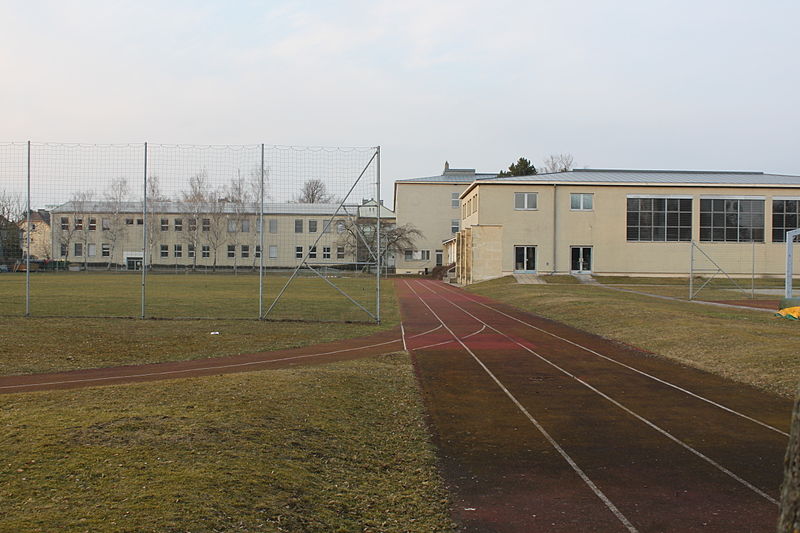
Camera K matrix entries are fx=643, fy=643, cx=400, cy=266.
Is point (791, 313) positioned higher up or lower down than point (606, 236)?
lower down

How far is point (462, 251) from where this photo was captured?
58.2 metres

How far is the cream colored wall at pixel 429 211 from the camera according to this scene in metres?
83.2

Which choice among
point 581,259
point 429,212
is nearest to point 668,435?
point 581,259

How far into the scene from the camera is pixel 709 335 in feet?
56.0

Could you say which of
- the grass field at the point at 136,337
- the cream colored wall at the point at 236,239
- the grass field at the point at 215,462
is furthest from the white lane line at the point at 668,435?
the cream colored wall at the point at 236,239

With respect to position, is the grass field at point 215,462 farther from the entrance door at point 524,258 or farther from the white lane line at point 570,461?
the entrance door at point 524,258

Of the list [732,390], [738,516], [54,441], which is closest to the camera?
[738,516]

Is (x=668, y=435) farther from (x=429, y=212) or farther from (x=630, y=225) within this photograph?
(x=429, y=212)

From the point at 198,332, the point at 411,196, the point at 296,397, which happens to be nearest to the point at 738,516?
the point at 296,397

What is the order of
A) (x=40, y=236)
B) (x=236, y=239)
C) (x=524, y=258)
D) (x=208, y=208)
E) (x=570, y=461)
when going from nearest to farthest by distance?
(x=570, y=461) → (x=208, y=208) → (x=40, y=236) → (x=236, y=239) → (x=524, y=258)

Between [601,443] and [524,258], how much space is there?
151 feet

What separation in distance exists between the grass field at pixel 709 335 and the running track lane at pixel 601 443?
791 mm

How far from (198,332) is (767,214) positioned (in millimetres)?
50758

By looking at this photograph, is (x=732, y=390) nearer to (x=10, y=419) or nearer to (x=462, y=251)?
(x=10, y=419)
